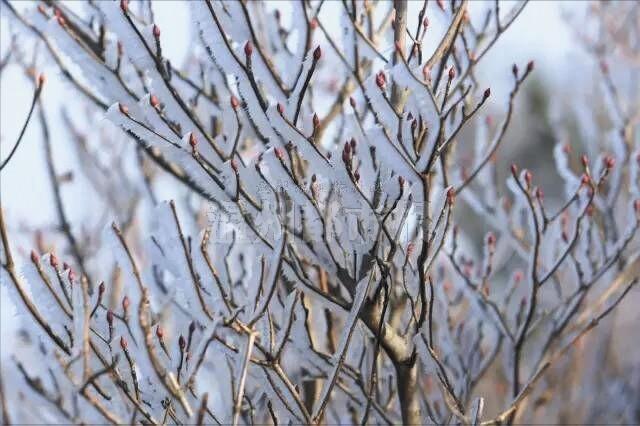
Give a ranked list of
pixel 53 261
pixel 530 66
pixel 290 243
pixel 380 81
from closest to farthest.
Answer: pixel 53 261 → pixel 380 81 → pixel 290 243 → pixel 530 66

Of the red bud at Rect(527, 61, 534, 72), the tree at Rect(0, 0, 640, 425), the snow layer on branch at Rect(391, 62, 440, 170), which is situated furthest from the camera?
the red bud at Rect(527, 61, 534, 72)

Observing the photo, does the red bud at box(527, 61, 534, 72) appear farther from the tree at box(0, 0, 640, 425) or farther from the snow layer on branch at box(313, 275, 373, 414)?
the snow layer on branch at box(313, 275, 373, 414)

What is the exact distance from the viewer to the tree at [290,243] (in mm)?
2057

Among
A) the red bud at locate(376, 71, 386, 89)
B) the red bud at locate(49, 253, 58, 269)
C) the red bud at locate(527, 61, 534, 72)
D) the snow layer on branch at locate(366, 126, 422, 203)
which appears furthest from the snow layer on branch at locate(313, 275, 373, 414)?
the red bud at locate(527, 61, 534, 72)

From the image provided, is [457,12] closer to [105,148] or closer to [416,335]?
[416,335]

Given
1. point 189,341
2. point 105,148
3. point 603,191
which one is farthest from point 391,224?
point 105,148

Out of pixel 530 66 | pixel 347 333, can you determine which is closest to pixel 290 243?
pixel 347 333

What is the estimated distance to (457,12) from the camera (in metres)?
2.52

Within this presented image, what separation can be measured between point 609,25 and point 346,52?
360 cm

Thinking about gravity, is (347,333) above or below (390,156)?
below

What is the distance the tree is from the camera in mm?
2057

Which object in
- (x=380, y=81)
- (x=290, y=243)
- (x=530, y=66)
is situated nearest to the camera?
(x=380, y=81)

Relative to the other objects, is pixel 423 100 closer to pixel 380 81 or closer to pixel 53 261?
pixel 380 81

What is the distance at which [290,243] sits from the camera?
2410 millimetres
